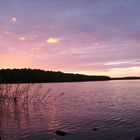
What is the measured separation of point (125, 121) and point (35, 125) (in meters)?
8.66

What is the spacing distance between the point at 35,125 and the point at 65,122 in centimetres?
304

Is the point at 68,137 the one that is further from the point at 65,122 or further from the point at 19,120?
the point at 19,120

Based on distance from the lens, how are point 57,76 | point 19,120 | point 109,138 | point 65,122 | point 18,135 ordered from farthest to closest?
point 57,76, point 19,120, point 65,122, point 18,135, point 109,138

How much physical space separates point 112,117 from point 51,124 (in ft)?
23.6

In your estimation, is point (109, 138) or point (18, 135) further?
point (18, 135)

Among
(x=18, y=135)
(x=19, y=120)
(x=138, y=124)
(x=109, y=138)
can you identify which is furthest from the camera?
(x=19, y=120)

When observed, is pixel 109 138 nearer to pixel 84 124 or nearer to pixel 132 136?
pixel 132 136

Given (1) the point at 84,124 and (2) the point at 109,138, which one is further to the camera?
(1) the point at 84,124

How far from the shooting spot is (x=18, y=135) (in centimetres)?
2030

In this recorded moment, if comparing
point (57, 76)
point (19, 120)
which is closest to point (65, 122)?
point (19, 120)

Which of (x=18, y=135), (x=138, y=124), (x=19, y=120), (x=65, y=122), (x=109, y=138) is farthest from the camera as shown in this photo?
(x=19, y=120)

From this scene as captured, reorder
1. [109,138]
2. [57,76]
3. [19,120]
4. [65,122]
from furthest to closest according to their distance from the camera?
[57,76]
[19,120]
[65,122]
[109,138]

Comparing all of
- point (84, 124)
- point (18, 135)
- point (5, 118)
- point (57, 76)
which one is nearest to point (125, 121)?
point (84, 124)

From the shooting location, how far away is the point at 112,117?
28219 mm
